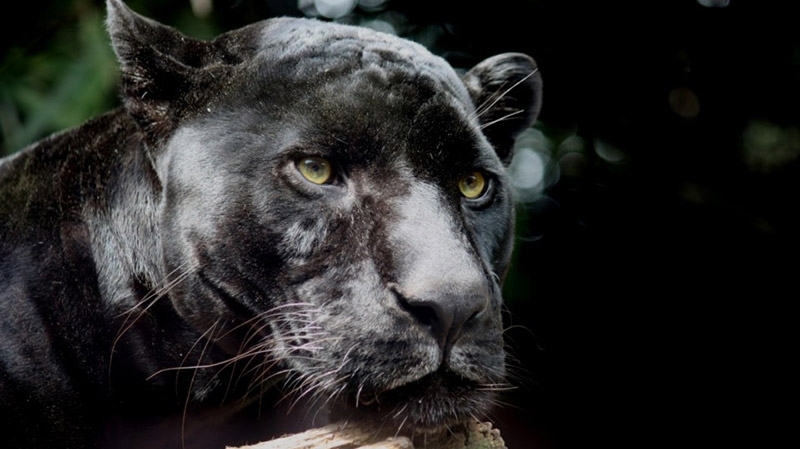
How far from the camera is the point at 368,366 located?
8.07 feet

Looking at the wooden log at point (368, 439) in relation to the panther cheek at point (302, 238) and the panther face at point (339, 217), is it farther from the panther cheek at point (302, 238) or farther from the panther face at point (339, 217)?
the panther cheek at point (302, 238)

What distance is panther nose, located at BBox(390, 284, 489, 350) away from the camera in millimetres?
2381

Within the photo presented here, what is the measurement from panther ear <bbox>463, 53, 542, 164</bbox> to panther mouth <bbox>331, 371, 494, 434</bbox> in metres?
1.52

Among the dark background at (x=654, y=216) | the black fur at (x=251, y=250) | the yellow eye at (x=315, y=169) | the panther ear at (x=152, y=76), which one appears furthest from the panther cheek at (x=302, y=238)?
the dark background at (x=654, y=216)

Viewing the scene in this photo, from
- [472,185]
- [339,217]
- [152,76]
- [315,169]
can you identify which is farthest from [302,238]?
[152,76]

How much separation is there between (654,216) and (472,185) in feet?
11.0

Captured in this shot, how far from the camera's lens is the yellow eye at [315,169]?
2838 mm

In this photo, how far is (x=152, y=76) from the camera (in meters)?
3.18

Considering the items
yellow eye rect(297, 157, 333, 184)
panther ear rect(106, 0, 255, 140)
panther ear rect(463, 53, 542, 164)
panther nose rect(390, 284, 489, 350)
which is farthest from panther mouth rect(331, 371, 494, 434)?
panther ear rect(463, 53, 542, 164)

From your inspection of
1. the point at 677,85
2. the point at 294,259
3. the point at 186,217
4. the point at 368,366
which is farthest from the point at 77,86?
the point at 677,85

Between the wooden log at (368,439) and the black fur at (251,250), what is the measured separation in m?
0.06

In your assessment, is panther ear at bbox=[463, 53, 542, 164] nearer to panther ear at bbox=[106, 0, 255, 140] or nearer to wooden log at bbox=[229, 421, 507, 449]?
panther ear at bbox=[106, 0, 255, 140]

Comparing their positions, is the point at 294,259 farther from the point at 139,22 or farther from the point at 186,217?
the point at 139,22

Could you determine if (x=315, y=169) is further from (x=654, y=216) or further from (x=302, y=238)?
(x=654, y=216)
